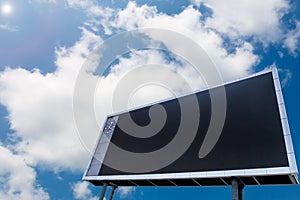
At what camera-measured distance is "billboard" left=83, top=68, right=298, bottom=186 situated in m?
7.29

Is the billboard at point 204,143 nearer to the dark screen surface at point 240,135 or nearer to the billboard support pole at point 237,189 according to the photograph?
the dark screen surface at point 240,135

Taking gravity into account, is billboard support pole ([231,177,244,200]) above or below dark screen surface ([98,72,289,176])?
below

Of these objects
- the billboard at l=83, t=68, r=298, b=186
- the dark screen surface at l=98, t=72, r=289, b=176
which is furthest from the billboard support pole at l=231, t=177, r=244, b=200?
the dark screen surface at l=98, t=72, r=289, b=176

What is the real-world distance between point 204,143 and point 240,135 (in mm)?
1313

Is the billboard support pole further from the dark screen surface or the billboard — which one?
the dark screen surface

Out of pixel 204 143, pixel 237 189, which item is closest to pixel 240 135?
pixel 204 143

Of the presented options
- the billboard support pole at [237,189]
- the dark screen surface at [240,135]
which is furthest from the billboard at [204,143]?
the billboard support pole at [237,189]

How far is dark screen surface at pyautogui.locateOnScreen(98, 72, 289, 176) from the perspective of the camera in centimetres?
733

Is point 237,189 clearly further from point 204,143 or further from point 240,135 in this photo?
point 204,143

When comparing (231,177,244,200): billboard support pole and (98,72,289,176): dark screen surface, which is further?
(98,72,289,176): dark screen surface

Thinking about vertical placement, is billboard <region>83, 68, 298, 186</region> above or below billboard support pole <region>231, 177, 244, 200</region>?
above

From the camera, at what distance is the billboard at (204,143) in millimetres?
7286

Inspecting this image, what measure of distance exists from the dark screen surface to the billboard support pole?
423mm

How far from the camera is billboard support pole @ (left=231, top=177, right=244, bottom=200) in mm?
7197
